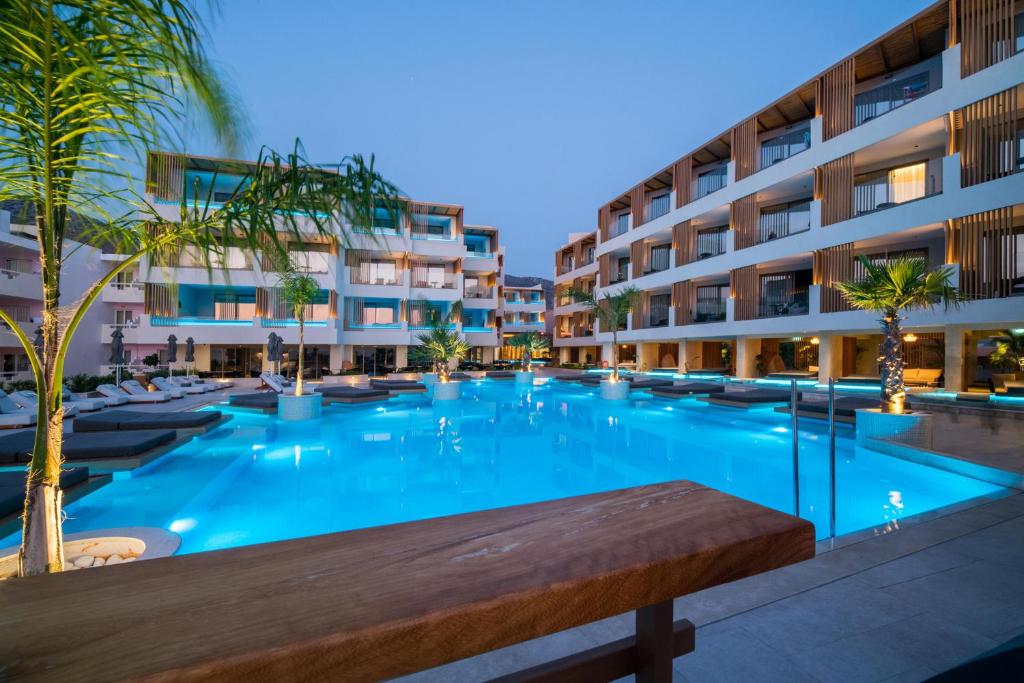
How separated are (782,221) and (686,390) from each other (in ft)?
39.9

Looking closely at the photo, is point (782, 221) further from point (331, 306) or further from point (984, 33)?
point (331, 306)

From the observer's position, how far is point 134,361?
26.7 meters

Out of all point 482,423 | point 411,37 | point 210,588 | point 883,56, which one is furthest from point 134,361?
point 411,37

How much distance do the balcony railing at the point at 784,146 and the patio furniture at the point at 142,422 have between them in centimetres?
2448

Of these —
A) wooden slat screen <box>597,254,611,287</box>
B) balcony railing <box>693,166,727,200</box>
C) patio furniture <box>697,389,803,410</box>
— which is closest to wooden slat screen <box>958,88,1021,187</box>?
patio furniture <box>697,389,803,410</box>

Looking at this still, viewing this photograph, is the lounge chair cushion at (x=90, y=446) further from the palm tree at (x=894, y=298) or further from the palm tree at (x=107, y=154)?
the palm tree at (x=894, y=298)

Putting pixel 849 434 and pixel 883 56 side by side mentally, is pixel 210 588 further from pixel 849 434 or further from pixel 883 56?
pixel 883 56

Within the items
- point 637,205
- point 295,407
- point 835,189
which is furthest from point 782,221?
point 295,407

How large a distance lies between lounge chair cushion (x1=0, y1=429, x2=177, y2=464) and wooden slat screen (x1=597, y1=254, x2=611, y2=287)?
32097 millimetres

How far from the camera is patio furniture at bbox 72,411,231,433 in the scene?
9.13 metres

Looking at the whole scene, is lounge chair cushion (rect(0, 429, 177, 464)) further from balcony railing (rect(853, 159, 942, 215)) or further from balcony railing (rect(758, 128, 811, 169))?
balcony railing (rect(758, 128, 811, 169))

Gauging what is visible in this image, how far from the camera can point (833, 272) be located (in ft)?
63.2

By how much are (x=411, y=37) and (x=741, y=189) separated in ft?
424

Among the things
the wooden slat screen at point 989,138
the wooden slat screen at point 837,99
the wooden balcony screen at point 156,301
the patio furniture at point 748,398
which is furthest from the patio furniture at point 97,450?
the wooden slat screen at point 837,99
